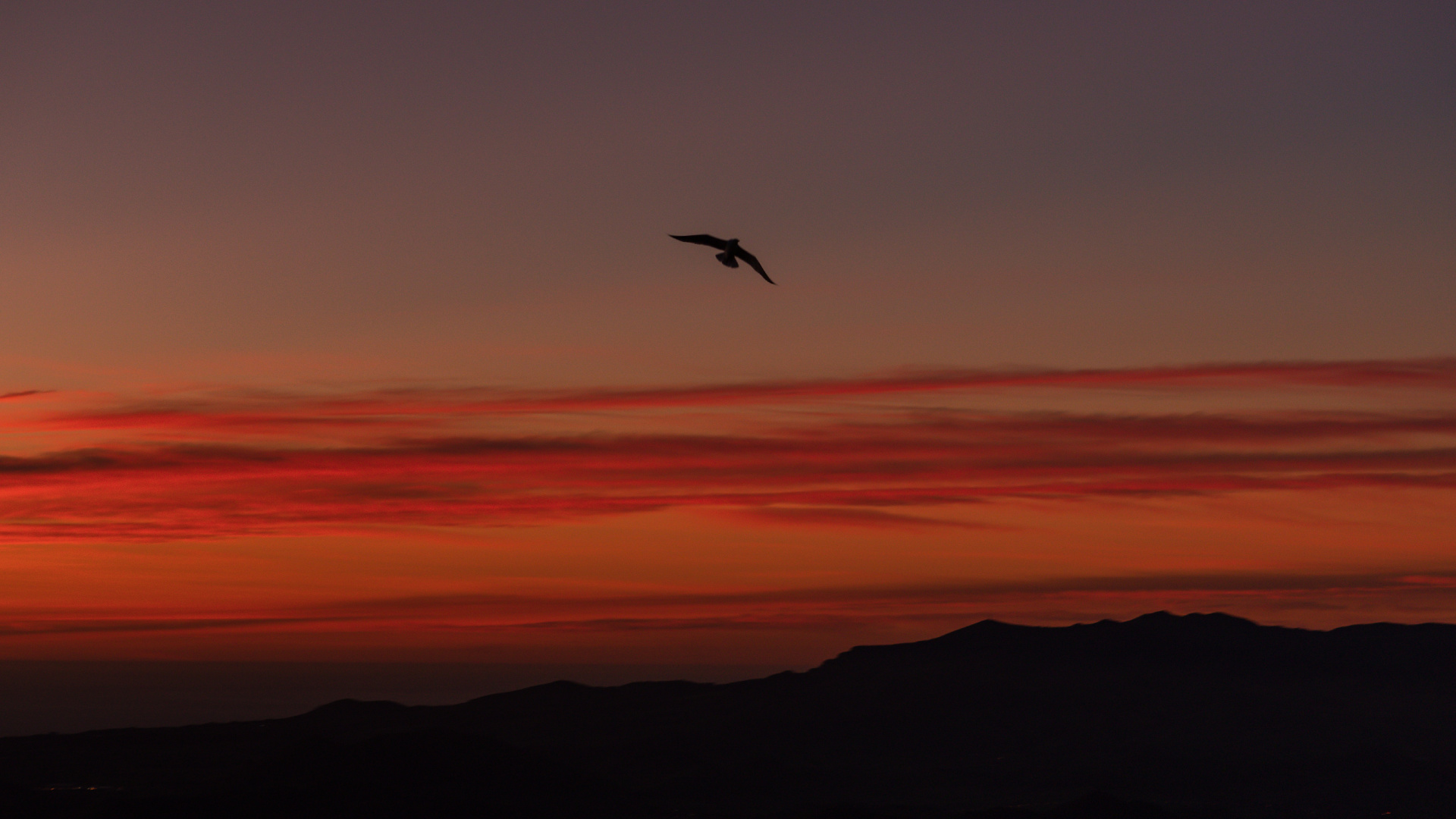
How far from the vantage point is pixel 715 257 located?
69562 millimetres

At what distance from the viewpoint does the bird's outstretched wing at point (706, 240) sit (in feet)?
221

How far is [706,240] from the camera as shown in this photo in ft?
225

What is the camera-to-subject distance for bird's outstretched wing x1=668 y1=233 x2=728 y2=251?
67.5m
